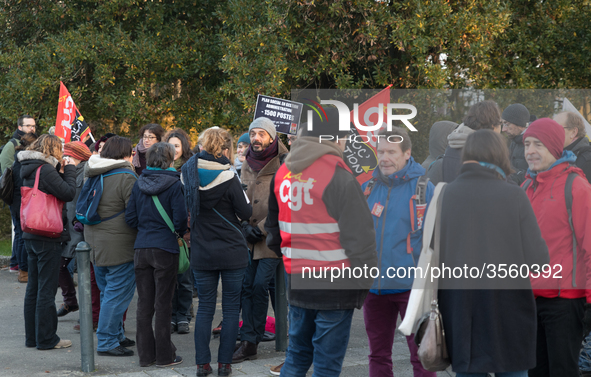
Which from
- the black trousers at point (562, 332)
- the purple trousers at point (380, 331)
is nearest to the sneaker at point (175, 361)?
the purple trousers at point (380, 331)

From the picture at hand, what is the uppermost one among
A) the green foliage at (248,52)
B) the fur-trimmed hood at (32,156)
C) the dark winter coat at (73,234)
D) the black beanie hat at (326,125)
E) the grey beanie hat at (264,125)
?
the green foliage at (248,52)

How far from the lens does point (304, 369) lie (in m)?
3.71

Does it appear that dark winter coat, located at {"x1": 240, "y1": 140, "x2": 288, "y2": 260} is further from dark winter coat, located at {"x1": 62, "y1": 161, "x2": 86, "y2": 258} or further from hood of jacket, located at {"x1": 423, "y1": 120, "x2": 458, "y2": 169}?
dark winter coat, located at {"x1": 62, "y1": 161, "x2": 86, "y2": 258}

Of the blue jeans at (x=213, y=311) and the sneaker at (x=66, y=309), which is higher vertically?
→ the blue jeans at (x=213, y=311)

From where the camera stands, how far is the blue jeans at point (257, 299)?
5.41 metres

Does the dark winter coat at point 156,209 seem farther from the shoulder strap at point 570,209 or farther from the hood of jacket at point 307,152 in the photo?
the shoulder strap at point 570,209

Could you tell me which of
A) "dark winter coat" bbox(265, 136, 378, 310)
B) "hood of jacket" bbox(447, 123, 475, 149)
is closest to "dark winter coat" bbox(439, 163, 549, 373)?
"dark winter coat" bbox(265, 136, 378, 310)

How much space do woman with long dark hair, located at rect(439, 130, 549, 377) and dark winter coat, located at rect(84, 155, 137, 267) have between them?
3426 mm

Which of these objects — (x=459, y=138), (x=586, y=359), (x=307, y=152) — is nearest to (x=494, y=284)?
(x=307, y=152)

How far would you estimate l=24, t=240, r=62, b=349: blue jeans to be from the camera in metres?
5.47

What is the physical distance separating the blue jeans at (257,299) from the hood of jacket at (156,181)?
1.12 meters

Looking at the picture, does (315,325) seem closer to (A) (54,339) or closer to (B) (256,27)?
(A) (54,339)

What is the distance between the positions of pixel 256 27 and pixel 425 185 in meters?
7.52

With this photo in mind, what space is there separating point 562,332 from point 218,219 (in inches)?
107
